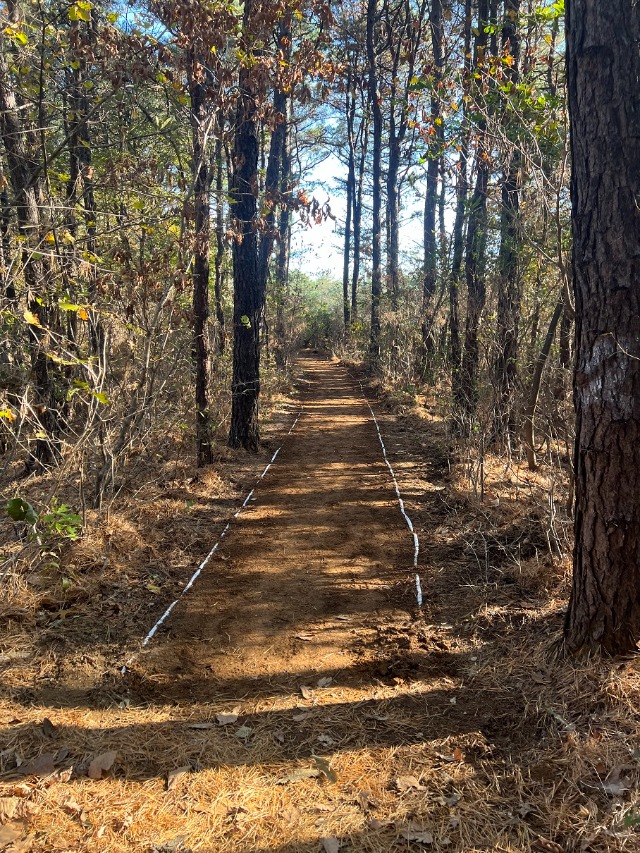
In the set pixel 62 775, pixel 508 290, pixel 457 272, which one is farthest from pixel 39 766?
pixel 457 272

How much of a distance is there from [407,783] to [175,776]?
994 millimetres

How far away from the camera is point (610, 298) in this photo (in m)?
2.64

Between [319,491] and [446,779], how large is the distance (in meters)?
3.96

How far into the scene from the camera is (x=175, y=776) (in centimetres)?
238

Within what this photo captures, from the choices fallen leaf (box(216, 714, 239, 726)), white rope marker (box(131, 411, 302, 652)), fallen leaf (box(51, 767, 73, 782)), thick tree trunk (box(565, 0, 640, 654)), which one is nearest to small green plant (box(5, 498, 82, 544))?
white rope marker (box(131, 411, 302, 652))

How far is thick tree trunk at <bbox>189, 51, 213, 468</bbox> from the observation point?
17.8 feet

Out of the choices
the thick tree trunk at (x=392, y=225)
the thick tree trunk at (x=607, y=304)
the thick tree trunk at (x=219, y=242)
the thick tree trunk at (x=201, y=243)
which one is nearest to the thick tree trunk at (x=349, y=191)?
the thick tree trunk at (x=392, y=225)

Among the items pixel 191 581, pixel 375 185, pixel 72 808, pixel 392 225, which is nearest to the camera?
pixel 72 808

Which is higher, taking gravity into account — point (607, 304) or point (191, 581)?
point (607, 304)

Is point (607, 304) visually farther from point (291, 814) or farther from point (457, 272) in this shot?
point (457, 272)

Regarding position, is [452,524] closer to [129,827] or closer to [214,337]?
[129,827]

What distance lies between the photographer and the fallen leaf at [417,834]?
207 centimetres

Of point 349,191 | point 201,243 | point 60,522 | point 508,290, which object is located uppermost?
point 349,191

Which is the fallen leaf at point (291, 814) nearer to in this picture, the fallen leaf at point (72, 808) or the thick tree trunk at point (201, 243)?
the fallen leaf at point (72, 808)
